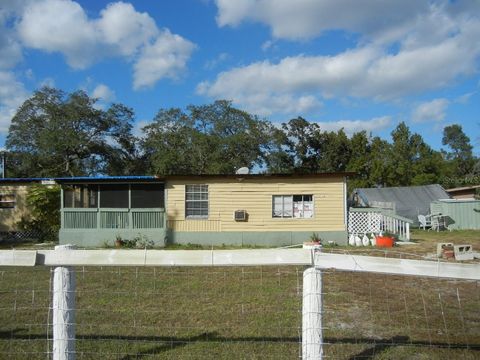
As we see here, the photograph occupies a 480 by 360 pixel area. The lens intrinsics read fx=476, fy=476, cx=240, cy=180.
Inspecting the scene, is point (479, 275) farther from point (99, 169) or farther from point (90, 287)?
point (99, 169)

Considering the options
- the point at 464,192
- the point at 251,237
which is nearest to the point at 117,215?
the point at 251,237

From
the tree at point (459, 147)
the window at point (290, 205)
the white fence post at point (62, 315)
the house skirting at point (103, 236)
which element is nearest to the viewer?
the white fence post at point (62, 315)

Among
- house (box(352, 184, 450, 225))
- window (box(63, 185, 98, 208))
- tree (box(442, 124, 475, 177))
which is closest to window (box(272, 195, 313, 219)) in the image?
window (box(63, 185, 98, 208))

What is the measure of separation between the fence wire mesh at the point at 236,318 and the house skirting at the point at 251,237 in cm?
952

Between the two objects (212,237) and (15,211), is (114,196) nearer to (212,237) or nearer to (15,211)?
(212,237)

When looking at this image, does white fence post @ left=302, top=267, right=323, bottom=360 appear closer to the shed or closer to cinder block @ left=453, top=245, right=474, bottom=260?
cinder block @ left=453, top=245, right=474, bottom=260

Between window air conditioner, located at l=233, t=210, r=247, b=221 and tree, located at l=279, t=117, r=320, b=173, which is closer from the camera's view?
window air conditioner, located at l=233, t=210, r=247, b=221

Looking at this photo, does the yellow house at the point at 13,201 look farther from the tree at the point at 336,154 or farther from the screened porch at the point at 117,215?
the tree at the point at 336,154

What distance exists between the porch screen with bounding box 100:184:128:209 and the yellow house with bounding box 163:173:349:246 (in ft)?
5.75

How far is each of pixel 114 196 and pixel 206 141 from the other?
24.3m

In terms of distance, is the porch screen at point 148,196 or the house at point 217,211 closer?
the house at point 217,211

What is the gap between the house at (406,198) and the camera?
97.0 feet

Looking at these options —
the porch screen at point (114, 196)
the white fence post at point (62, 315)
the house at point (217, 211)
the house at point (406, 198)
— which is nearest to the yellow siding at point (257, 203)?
the house at point (217, 211)

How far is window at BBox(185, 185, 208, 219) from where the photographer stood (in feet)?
62.4
